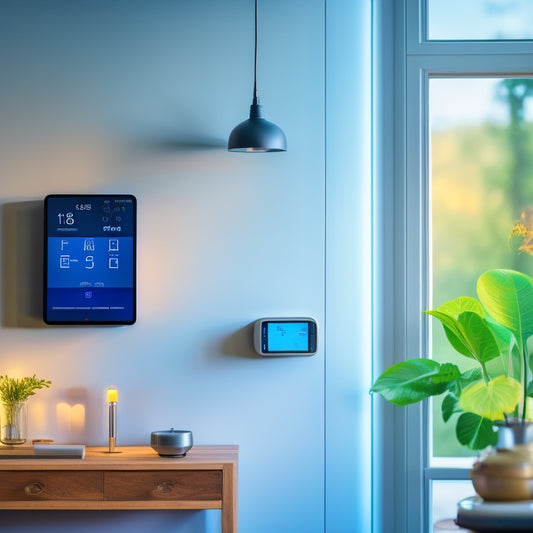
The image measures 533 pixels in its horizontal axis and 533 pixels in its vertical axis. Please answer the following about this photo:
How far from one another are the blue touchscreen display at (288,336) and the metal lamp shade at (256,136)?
0.75 metres

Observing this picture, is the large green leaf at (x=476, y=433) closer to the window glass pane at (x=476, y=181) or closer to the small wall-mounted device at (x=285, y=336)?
the window glass pane at (x=476, y=181)

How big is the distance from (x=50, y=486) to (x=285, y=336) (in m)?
1.12

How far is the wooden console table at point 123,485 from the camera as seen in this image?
3.25m

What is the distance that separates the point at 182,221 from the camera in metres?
3.67

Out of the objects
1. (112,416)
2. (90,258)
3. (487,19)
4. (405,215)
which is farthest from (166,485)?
(487,19)

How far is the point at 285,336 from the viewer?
3.61 m

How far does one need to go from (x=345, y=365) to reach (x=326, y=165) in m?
0.87

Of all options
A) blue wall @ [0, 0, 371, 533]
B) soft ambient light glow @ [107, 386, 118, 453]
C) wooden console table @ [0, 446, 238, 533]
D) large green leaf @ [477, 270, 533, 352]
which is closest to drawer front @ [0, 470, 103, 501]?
wooden console table @ [0, 446, 238, 533]

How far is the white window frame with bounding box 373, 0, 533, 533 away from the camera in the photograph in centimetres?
374

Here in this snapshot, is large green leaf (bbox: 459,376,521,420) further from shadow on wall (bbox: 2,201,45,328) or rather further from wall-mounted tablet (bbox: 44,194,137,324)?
shadow on wall (bbox: 2,201,45,328)

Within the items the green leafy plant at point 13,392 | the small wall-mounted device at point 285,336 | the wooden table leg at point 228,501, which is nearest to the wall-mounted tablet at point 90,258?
the green leafy plant at point 13,392

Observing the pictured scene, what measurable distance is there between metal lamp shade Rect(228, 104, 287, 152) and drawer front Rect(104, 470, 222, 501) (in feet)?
4.16

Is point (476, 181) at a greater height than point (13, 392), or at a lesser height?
greater

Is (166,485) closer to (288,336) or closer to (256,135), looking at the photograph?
(288,336)
